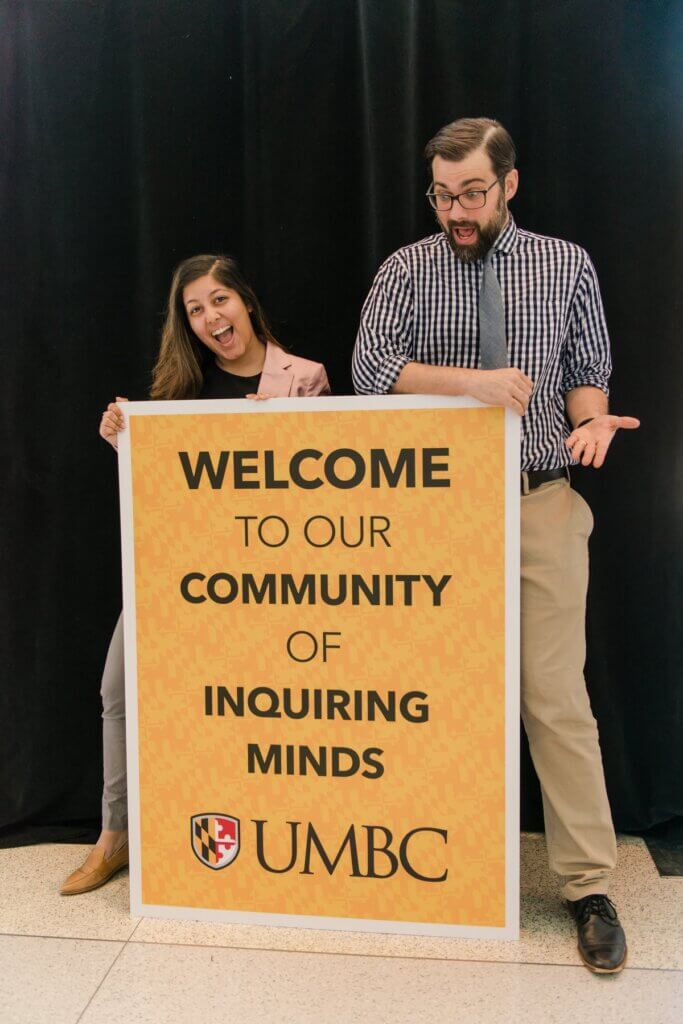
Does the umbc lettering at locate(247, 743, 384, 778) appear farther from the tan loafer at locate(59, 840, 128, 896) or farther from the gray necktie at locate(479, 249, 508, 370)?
the gray necktie at locate(479, 249, 508, 370)

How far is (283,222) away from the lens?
7.36ft

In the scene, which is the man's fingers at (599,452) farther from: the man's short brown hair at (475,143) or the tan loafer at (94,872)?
the tan loafer at (94,872)

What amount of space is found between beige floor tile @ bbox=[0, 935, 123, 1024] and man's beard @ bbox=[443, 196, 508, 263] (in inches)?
60.5

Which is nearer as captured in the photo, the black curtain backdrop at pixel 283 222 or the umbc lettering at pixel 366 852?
the umbc lettering at pixel 366 852

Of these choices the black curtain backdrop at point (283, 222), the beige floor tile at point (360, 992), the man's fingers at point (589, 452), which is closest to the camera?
the beige floor tile at point (360, 992)

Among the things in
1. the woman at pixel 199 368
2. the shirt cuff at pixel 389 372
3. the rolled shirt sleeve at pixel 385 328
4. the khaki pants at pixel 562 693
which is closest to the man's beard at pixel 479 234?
the rolled shirt sleeve at pixel 385 328

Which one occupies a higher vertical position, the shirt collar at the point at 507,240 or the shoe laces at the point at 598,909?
the shirt collar at the point at 507,240

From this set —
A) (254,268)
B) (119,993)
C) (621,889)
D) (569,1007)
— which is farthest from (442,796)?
(254,268)

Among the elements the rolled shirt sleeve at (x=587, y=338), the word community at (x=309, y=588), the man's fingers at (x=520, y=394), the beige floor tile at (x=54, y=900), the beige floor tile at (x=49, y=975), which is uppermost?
the rolled shirt sleeve at (x=587, y=338)

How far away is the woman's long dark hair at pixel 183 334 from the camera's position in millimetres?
1951

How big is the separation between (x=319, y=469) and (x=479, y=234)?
55 cm

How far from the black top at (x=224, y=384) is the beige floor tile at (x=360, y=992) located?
114 centimetres

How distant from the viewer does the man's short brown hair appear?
5.68 ft

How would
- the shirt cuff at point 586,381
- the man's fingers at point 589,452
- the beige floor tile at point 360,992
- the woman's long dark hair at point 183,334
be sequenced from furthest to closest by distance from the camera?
the woman's long dark hair at point 183,334, the shirt cuff at point 586,381, the man's fingers at point 589,452, the beige floor tile at point 360,992
